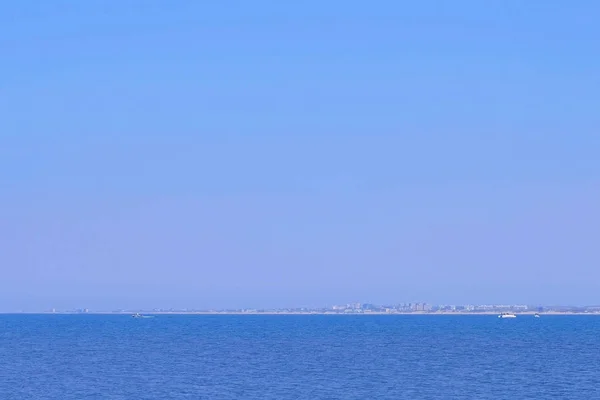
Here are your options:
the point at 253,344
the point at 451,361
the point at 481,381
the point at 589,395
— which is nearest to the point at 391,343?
the point at 253,344

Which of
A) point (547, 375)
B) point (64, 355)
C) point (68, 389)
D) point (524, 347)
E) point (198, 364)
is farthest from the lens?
point (524, 347)

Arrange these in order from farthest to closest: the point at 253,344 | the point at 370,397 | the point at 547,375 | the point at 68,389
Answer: the point at 253,344
the point at 547,375
the point at 68,389
the point at 370,397

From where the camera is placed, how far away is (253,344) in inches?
5281

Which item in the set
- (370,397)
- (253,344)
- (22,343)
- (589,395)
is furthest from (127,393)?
(22,343)

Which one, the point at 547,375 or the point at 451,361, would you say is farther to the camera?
the point at 451,361

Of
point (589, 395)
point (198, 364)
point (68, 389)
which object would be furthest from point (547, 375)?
point (68, 389)

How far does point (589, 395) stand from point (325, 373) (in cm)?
2435

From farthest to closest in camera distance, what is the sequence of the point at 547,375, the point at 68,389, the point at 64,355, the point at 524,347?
1. the point at 524,347
2. the point at 64,355
3. the point at 547,375
4. the point at 68,389

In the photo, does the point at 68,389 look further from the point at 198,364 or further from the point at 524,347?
the point at 524,347

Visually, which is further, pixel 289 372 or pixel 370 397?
pixel 289 372

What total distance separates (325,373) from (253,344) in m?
52.6

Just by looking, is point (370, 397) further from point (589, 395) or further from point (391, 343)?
point (391, 343)

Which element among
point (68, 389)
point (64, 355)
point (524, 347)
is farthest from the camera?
point (524, 347)

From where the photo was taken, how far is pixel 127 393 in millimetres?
68812
